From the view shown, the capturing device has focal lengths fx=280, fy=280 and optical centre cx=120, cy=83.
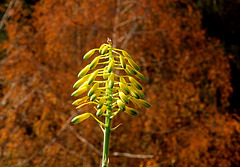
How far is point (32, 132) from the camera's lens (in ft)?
23.8

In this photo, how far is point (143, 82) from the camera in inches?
309

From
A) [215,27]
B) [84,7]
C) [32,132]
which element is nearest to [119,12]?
[84,7]

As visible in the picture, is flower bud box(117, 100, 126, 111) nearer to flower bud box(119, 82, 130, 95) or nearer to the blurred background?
flower bud box(119, 82, 130, 95)

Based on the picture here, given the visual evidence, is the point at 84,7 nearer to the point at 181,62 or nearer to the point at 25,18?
the point at 25,18

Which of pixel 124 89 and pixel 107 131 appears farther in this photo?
pixel 124 89

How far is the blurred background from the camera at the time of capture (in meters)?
6.98

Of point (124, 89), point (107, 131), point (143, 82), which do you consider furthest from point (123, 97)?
point (143, 82)

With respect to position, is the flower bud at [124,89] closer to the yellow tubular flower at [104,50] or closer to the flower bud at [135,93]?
the flower bud at [135,93]

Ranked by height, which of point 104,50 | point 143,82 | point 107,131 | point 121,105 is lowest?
point 107,131

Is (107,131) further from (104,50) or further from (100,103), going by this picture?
(104,50)

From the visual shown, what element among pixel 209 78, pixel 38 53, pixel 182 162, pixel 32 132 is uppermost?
pixel 38 53

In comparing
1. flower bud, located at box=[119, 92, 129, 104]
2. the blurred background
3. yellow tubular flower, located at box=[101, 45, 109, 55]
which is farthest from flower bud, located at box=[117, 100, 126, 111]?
the blurred background

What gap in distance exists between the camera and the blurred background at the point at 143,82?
6980mm

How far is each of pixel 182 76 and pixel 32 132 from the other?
176 inches
